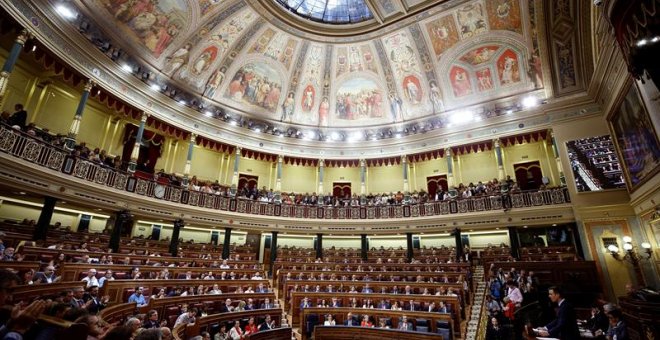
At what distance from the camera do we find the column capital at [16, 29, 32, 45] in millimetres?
8594

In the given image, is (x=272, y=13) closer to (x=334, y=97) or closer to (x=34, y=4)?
(x=334, y=97)

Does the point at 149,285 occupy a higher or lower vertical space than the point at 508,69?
lower

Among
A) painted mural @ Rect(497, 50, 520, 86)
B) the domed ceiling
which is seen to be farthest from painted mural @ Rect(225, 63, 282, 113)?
painted mural @ Rect(497, 50, 520, 86)

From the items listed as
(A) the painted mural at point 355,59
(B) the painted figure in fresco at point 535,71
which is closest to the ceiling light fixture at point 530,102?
(B) the painted figure in fresco at point 535,71

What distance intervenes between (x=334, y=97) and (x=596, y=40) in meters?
12.9

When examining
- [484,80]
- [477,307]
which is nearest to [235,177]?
[477,307]

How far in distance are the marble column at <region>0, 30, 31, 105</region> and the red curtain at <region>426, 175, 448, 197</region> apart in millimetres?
18728

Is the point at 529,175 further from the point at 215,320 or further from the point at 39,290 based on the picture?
the point at 39,290

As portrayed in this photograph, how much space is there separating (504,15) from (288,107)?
12.3 metres

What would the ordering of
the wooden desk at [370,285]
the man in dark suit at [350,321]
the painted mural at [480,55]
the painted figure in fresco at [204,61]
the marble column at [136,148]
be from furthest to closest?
the painted mural at [480,55], the painted figure in fresco at [204,61], the marble column at [136,148], the wooden desk at [370,285], the man in dark suit at [350,321]

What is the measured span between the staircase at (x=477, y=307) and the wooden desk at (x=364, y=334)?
130 centimetres

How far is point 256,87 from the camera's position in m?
17.7

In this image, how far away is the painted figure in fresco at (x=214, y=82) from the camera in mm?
15883

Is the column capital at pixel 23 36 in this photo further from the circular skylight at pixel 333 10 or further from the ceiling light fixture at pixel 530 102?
the ceiling light fixture at pixel 530 102
